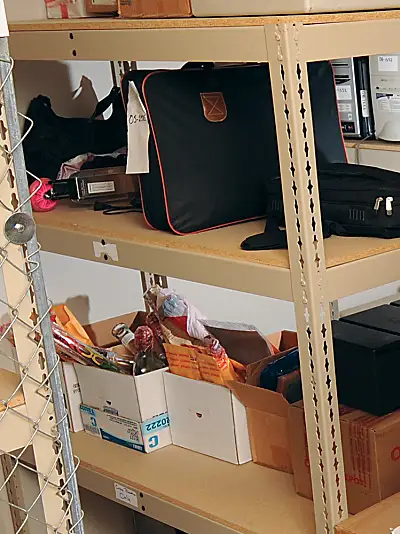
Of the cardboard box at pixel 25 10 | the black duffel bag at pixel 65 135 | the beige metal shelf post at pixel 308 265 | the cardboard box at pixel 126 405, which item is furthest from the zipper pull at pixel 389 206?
the cardboard box at pixel 25 10

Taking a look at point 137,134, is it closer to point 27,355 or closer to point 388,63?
point 27,355

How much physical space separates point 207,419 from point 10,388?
72 centimetres

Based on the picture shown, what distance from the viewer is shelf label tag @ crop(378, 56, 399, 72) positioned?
2293 millimetres

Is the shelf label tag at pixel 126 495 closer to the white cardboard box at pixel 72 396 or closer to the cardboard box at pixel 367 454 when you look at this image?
the white cardboard box at pixel 72 396

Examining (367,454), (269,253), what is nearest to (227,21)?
(269,253)

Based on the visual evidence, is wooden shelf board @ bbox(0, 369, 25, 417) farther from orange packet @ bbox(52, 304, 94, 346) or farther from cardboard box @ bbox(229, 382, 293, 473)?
orange packet @ bbox(52, 304, 94, 346)

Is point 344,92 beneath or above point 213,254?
above

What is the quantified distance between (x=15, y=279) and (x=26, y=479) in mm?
1179

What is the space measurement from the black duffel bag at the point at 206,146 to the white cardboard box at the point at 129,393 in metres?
0.40

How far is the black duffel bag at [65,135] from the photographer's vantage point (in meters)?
2.32

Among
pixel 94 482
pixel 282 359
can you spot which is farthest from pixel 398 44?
pixel 94 482

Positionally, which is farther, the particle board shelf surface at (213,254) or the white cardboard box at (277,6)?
the particle board shelf surface at (213,254)

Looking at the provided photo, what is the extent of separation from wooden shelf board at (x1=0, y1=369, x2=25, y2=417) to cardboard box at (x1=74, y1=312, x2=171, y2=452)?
669 millimetres

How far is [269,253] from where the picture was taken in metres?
1.58
